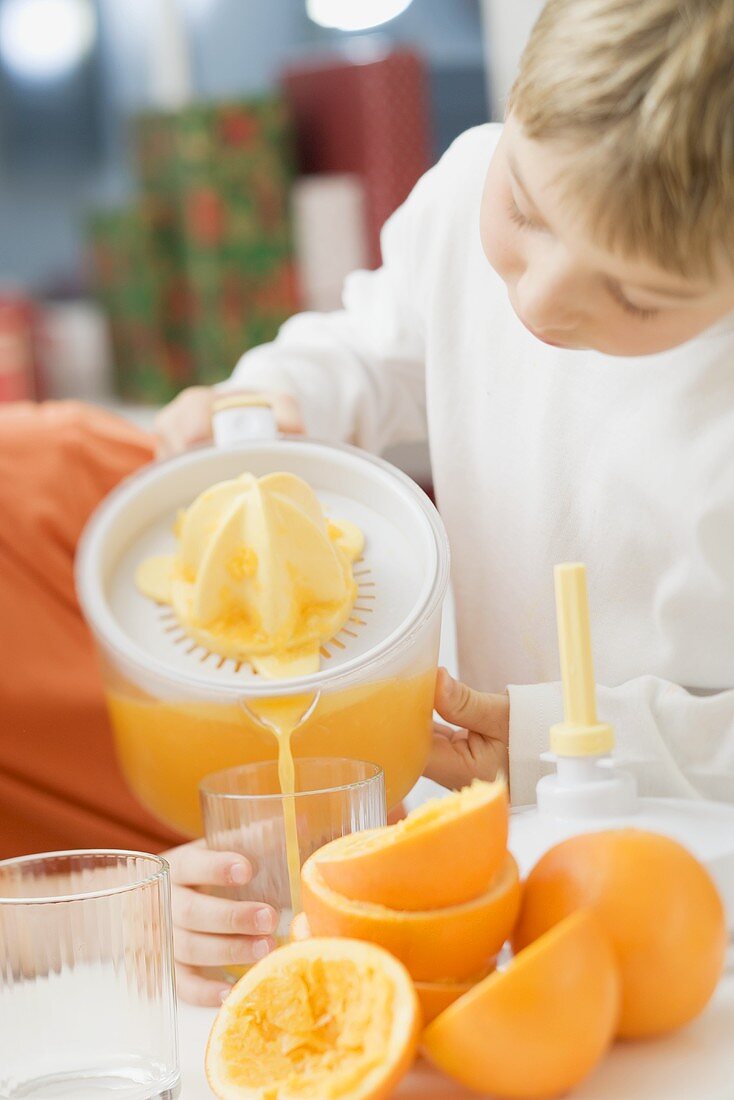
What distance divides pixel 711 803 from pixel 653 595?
11cm

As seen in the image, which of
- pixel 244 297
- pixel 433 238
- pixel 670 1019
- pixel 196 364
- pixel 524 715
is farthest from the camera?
pixel 196 364


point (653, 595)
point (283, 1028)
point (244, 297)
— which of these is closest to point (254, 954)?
point (283, 1028)

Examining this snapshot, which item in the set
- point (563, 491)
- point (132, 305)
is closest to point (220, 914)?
point (563, 491)

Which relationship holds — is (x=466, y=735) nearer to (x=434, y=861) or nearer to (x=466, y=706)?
(x=466, y=706)

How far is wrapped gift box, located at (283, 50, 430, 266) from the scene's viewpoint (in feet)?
4.55

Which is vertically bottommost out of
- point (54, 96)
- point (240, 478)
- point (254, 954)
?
point (254, 954)

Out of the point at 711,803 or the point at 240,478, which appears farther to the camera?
the point at 240,478

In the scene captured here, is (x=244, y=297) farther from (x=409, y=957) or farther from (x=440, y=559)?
(x=409, y=957)

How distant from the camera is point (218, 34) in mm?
1805

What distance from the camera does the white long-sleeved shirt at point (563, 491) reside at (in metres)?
0.49

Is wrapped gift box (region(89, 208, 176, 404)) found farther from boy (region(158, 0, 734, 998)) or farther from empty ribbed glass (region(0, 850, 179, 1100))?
empty ribbed glass (region(0, 850, 179, 1100))

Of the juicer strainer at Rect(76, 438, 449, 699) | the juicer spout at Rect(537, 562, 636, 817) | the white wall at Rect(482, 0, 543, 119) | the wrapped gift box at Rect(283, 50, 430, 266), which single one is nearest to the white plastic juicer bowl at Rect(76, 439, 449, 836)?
the juicer strainer at Rect(76, 438, 449, 699)

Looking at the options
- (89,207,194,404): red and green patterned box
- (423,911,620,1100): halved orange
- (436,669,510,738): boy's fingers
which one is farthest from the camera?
(89,207,194,404): red and green patterned box

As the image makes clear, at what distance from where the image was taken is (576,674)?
38 centimetres
